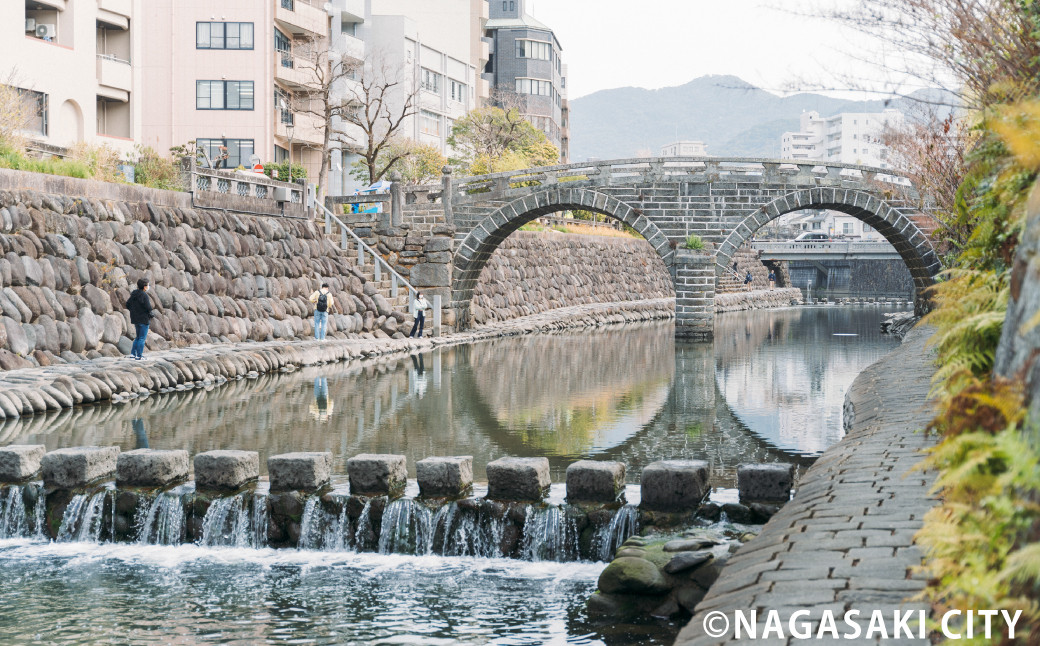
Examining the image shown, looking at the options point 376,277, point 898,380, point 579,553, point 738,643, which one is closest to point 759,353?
point 376,277

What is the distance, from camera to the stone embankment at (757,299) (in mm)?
59156

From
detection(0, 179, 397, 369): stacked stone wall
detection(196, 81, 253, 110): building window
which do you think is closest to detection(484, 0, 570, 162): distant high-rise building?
detection(196, 81, 253, 110): building window

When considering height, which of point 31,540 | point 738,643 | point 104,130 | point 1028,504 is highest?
point 104,130

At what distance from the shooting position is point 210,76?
142 feet

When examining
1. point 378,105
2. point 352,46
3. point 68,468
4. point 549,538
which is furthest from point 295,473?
point 352,46

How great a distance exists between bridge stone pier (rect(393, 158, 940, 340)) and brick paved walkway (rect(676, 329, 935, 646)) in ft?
89.0

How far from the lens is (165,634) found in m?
7.41

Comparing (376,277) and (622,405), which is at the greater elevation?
(376,277)

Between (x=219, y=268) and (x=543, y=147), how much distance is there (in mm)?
31602

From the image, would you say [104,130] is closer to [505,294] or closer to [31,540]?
[505,294]

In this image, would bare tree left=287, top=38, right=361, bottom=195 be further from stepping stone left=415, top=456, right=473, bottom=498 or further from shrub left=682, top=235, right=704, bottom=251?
stepping stone left=415, top=456, right=473, bottom=498

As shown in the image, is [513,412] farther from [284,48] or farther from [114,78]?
[284,48]

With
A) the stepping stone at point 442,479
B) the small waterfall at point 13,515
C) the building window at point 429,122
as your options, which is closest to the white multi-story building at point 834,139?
the building window at point 429,122

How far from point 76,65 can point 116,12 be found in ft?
10.5
